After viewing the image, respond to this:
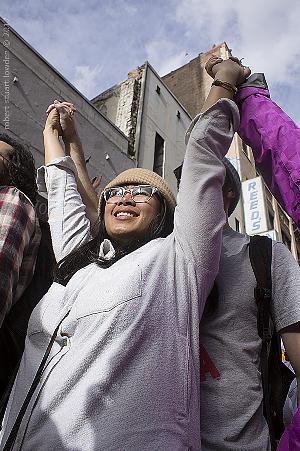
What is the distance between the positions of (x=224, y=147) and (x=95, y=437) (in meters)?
1.09

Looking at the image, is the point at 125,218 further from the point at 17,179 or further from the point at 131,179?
the point at 17,179

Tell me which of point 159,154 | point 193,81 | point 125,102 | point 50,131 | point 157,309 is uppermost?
point 193,81

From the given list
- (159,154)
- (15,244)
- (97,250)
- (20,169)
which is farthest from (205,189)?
(159,154)

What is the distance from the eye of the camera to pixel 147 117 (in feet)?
44.3

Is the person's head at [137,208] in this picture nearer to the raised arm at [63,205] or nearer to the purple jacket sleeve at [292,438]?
the raised arm at [63,205]

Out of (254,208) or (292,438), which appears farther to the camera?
(254,208)

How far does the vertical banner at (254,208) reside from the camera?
15.4 m

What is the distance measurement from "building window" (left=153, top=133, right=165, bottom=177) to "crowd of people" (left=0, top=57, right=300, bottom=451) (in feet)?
38.5

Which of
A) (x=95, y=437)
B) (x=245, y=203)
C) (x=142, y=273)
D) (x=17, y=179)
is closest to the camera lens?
(x=95, y=437)

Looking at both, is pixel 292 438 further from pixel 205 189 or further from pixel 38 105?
pixel 38 105

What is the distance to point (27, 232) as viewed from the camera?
1.86 m

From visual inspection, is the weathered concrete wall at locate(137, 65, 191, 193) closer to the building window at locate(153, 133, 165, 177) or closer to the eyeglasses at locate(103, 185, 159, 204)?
the building window at locate(153, 133, 165, 177)

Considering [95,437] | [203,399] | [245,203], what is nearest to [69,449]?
[95,437]

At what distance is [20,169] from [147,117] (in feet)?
38.5
